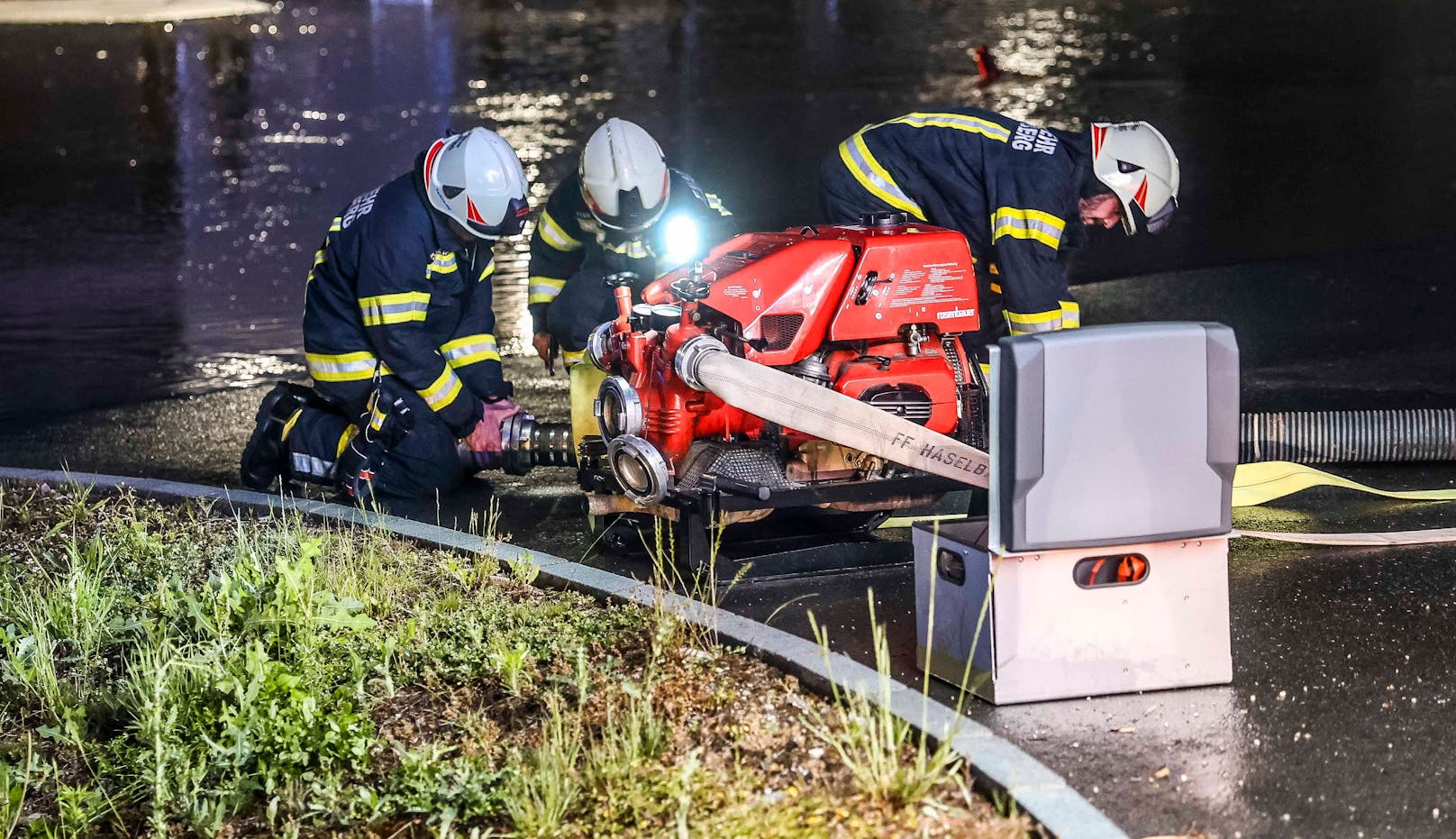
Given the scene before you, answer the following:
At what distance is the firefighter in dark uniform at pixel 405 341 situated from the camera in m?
6.66

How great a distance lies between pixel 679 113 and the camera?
17.0 m

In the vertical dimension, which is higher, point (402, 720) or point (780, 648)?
point (780, 648)

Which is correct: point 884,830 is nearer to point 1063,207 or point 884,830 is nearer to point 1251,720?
point 1251,720

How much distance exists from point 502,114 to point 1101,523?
44.8ft

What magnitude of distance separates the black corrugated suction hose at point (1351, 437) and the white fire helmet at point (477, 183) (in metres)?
3.22

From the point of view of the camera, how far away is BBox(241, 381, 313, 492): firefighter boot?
696 centimetres

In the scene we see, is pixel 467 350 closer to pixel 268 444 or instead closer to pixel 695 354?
pixel 268 444

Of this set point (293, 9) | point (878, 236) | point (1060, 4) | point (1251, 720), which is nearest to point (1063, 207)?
point (878, 236)

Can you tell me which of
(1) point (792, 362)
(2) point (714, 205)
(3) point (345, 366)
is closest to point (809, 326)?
(1) point (792, 362)

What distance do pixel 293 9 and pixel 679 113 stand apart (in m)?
15.6

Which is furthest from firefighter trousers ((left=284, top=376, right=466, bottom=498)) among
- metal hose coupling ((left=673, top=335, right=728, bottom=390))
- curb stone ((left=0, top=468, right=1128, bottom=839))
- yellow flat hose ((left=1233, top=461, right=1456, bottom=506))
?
yellow flat hose ((left=1233, top=461, right=1456, bottom=506))

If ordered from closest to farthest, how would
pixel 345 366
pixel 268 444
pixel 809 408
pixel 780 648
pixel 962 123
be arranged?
pixel 780 648
pixel 809 408
pixel 962 123
pixel 345 366
pixel 268 444

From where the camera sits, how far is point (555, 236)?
7332 mm

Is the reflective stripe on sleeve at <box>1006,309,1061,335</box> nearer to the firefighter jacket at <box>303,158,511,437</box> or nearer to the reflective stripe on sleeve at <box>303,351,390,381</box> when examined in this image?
the firefighter jacket at <box>303,158,511,437</box>
